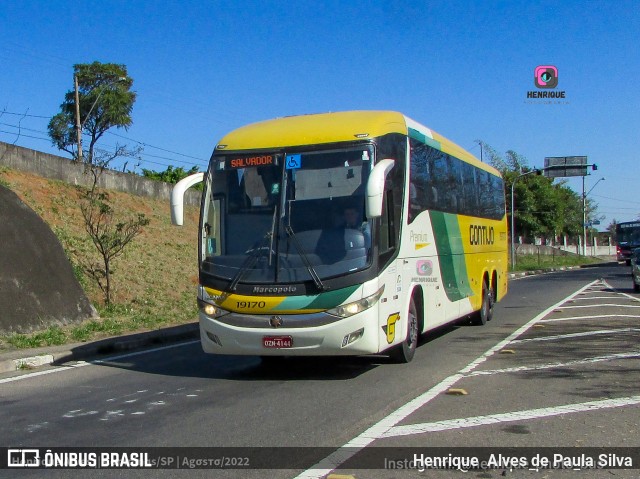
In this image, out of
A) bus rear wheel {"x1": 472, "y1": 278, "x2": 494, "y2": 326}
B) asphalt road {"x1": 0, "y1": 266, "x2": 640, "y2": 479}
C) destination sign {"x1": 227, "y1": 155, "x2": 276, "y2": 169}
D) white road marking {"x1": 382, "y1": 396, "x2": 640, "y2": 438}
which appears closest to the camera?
asphalt road {"x1": 0, "y1": 266, "x2": 640, "y2": 479}

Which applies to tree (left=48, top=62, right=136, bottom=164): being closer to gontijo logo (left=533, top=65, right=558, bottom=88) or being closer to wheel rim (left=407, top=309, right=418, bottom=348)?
gontijo logo (left=533, top=65, right=558, bottom=88)

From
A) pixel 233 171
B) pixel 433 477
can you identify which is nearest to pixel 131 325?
pixel 233 171

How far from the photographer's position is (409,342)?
35.2 ft

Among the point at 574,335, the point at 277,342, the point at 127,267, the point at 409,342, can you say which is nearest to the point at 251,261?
the point at 277,342

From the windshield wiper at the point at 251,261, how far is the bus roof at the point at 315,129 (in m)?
1.30

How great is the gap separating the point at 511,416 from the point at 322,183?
376cm

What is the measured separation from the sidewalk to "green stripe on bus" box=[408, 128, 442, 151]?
6212 mm

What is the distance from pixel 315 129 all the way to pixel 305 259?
1.88 metres

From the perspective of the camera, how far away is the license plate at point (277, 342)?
908cm

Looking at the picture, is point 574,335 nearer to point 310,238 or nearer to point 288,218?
point 310,238

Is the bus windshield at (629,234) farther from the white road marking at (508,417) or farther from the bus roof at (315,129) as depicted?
the white road marking at (508,417)

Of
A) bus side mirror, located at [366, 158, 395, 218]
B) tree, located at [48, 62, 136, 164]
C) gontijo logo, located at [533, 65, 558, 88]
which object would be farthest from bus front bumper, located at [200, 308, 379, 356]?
tree, located at [48, 62, 136, 164]

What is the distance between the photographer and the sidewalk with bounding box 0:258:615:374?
11.2 metres

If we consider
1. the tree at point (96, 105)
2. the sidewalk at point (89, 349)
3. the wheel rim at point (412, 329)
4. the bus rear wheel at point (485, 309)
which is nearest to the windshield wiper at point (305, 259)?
the wheel rim at point (412, 329)
